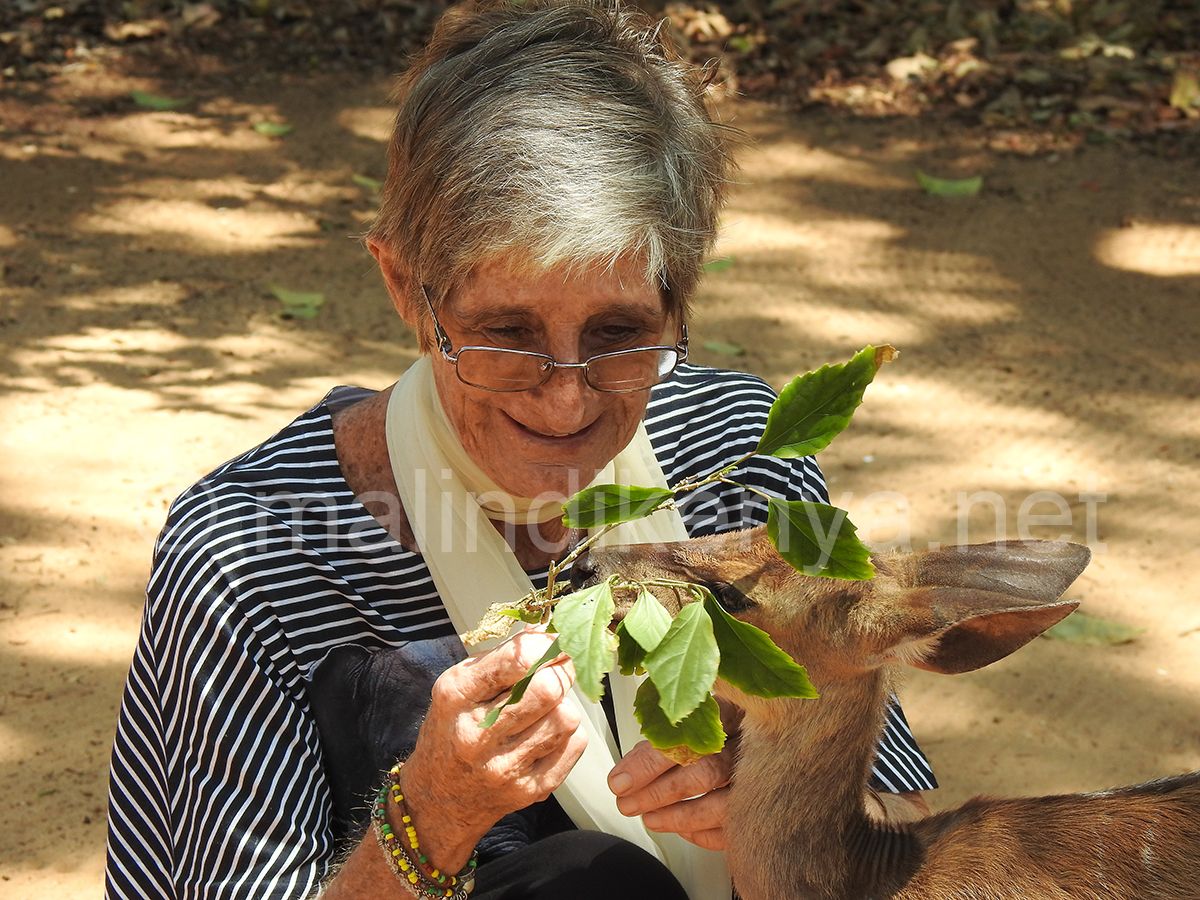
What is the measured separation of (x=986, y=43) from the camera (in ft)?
30.2

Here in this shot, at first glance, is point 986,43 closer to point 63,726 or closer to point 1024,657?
point 1024,657

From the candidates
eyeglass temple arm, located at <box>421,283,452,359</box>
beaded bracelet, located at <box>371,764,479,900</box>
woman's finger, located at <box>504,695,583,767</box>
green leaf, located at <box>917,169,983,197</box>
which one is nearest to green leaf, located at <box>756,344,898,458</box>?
woman's finger, located at <box>504,695,583,767</box>

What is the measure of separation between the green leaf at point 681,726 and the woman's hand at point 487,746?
0.17 meters

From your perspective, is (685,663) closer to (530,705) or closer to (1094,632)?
(530,705)

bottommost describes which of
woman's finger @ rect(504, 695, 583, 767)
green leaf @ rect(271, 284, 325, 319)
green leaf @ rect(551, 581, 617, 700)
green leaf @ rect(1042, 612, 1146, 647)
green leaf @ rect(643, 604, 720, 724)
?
green leaf @ rect(1042, 612, 1146, 647)

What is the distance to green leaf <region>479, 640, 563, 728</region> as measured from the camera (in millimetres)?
2215

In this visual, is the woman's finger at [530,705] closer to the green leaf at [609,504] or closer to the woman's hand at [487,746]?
the woman's hand at [487,746]

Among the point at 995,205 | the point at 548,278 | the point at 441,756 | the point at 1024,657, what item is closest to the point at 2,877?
the point at 441,756

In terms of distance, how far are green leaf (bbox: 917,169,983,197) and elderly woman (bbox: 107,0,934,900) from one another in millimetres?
5259

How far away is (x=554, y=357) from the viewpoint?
268 centimetres

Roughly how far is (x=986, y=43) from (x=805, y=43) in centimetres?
114

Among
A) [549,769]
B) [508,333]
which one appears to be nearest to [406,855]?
[549,769]

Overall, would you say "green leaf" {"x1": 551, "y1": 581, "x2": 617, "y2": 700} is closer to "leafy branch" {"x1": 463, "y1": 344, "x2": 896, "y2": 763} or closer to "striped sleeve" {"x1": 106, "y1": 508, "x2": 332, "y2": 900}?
"leafy branch" {"x1": 463, "y1": 344, "x2": 896, "y2": 763}

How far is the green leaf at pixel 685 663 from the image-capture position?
2.12 meters
